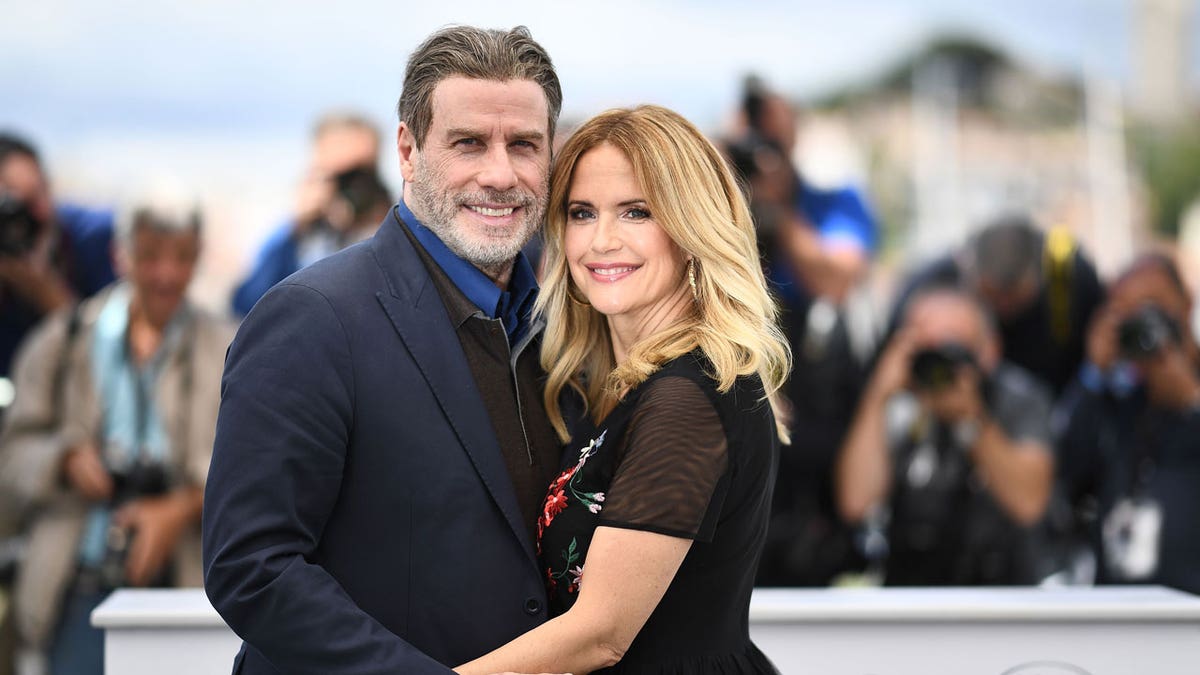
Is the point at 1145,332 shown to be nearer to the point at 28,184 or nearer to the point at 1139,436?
the point at 1139,436

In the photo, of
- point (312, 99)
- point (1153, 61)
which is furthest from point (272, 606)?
point (1153, 61)

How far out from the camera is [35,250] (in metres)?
4.51

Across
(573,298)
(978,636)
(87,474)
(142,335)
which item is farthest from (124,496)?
(978,636)

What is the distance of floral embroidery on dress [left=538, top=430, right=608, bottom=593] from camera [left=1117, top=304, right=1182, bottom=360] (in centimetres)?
290

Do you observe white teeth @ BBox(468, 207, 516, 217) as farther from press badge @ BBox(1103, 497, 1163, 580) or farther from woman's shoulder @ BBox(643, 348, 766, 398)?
press badge @ BBox(1103, 497, 1163, 580)

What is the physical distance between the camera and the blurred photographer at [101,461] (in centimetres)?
403

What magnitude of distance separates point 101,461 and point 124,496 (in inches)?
5.0

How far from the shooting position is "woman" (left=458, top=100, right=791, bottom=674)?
198cm

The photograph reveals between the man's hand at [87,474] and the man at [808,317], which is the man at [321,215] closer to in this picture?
the man's hand at [87,474]

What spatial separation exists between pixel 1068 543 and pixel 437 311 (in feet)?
10.7

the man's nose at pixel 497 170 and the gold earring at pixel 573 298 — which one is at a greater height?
the man's nose at pixel 497 170

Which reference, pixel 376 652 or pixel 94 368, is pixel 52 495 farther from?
pixel 376 652

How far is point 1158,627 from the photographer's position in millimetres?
2686

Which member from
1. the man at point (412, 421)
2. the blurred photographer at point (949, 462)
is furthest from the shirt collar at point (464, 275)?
the blurred photographer at point (949, 462)
